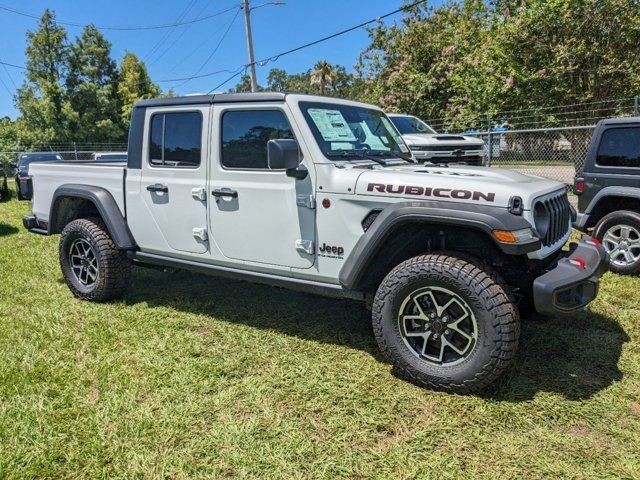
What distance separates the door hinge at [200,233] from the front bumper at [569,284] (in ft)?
8.13

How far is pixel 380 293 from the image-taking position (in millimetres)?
3107

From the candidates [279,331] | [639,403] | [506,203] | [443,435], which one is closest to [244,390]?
[279,331]

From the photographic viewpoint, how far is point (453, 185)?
2912mm

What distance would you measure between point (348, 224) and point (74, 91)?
1434 inches

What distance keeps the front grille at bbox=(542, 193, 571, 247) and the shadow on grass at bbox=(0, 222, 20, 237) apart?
8.92 meters

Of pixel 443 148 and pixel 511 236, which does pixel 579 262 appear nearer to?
pixel 511 236

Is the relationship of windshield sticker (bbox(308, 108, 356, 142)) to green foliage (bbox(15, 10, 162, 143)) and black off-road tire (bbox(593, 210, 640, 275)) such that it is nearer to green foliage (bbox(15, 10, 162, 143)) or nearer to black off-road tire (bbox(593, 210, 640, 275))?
black off-road tire (bbox(593, 210, 640, 275))

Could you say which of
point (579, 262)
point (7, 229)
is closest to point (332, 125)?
point (579, 262)

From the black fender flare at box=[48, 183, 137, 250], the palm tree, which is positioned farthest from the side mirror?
the palm tree

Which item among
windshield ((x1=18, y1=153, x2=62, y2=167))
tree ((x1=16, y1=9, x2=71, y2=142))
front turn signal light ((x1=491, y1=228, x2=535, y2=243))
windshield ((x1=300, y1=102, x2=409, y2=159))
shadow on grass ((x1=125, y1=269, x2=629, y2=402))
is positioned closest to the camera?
front turn signal light ((x1=491, y1=228, x2=535, y2=243))

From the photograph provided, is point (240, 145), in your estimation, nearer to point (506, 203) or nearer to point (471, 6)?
point (506, 203)

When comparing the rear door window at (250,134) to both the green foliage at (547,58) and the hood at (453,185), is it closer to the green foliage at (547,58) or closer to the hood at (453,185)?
the hood at (453,185)

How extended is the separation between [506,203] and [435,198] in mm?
406

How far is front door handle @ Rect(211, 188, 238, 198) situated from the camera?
3.69 m
